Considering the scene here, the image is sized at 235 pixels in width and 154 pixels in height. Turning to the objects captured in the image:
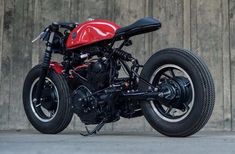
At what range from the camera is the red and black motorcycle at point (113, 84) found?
3059 millimetres

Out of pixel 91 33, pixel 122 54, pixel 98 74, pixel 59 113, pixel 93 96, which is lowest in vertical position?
pixel 59 113

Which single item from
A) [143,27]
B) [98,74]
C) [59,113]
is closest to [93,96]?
[98,74]

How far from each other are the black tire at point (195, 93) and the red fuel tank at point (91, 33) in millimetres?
480

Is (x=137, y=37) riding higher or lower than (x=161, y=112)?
higher

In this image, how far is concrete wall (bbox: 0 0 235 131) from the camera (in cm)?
524

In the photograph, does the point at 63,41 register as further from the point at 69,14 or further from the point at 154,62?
the point at 69,14

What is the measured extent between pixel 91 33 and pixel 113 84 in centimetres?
42

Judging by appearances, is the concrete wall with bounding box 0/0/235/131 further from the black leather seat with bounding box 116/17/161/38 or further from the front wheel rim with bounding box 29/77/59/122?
the black leather seat with bounding box 116/17/161/38

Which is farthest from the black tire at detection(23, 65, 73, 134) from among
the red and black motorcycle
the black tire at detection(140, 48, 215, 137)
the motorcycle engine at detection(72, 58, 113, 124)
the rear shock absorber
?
the black tire at detection(140, 48, 215, 137)

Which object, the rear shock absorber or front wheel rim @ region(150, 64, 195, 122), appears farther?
the rear shock absorber

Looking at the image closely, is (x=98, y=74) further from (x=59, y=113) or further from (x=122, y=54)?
(x=59, y=113)

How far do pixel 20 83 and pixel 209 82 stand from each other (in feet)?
9.74

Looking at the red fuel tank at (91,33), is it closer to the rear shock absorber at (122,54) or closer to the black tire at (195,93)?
the rear shock absorber at (122,54)

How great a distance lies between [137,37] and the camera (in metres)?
5.43
